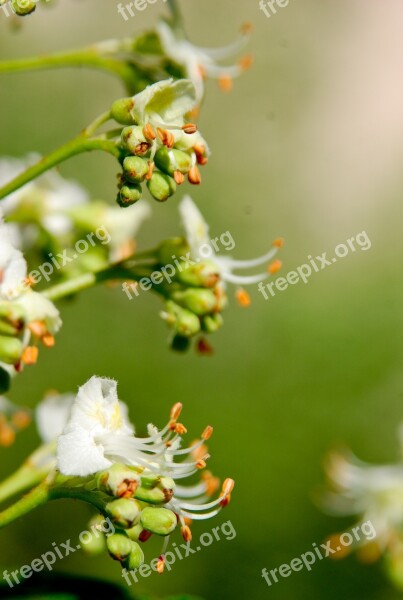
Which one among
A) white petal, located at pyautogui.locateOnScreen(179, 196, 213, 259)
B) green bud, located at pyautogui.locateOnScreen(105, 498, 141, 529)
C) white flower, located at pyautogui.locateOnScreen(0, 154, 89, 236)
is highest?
white flower, located at pyautogui.locateOnScreen(0, 154, 89, 236)

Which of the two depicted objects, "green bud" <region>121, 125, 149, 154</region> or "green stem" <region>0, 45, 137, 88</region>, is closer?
"green bud" <region>121, 125, 149, 154</region>

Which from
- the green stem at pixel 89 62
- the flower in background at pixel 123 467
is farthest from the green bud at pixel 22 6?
the flower in background at pixel 123 467

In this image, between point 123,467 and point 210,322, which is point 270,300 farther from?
point 123,467

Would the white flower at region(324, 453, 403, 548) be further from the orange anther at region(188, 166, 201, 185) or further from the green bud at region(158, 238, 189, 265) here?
the orange anther at region(188, 166, 201, 185)

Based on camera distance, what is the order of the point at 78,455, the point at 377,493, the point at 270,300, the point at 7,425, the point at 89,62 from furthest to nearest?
the point at 270,300, the point at 377,493, the point at 7,425, the point at 89,62, the point at 78,455

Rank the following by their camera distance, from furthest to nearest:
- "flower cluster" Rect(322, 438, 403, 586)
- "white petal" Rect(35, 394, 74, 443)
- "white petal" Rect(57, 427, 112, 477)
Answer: "flower cluster" Rect(322, 438, 403, 586) → "white petal" Rect(35, 394, 74, 443) → "white petal" Rect(57, 427, 112, 477)

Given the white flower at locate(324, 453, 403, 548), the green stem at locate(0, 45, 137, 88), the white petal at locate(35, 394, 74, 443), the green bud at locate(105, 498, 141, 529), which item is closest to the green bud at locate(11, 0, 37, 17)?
the green stem at locate(0, 45, 137, 88)

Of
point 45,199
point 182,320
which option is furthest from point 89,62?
point 182,320
